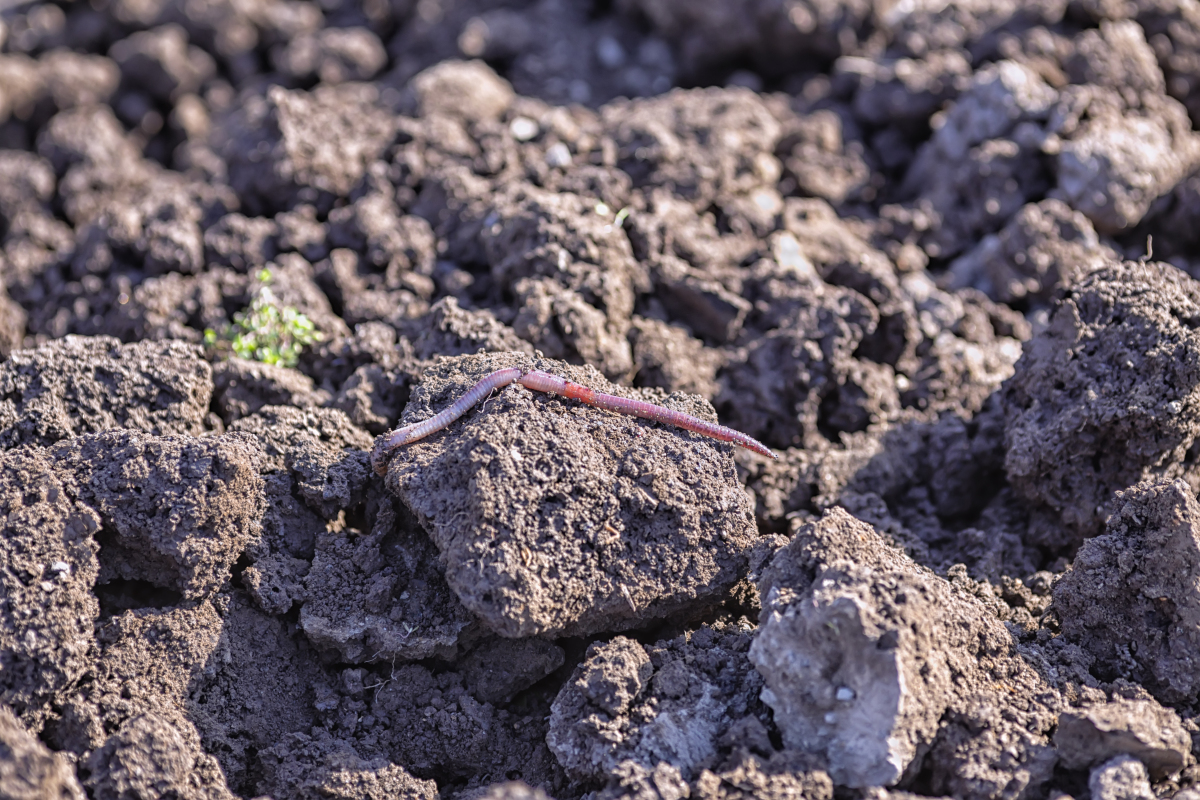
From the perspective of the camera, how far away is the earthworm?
4.70 m

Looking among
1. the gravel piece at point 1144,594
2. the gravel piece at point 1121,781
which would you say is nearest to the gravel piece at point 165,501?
the gravel piece at point 1121,781

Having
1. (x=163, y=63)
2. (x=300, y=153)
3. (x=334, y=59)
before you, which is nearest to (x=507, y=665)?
(x=300, y=153)

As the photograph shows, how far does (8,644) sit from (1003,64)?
731 cm

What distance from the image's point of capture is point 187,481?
14.6 ft

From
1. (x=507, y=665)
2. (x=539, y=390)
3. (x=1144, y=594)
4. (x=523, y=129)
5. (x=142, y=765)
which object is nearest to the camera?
(x=142, y=765)

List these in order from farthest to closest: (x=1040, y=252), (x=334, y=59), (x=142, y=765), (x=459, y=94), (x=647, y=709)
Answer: (x=334, y=59), (x=459, y=94), (x=1040, y=252), (x=647, y=709), (x=142, y=765)

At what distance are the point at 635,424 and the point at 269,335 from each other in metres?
2.43

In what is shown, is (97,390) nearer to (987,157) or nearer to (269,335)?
(269,335)

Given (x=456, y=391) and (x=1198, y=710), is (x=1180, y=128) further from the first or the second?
(x=456, y=391)

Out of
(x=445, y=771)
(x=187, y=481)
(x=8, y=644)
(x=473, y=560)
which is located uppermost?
(x=473, y=560)

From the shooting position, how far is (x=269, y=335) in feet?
19.1

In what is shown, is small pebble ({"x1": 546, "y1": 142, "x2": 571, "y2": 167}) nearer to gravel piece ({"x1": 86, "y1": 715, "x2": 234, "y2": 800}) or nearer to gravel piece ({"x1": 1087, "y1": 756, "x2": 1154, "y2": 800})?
gravel piece ({"x1": 86, "y1": 715, "x2": 234, "y2": 800})

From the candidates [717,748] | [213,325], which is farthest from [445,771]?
[213,325]

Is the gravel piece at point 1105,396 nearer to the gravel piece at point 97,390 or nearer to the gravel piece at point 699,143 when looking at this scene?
the gravel piece at point 699,143
